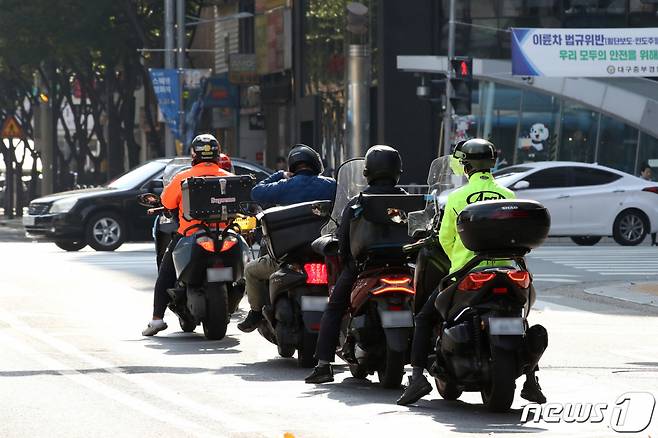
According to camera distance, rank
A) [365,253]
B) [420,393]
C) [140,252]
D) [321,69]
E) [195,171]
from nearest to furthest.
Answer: [420,393], [365,253], [195,171], [140,252], [321,69]

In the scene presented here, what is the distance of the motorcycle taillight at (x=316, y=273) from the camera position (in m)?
12.7

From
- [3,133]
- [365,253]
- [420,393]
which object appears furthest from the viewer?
[3,133]

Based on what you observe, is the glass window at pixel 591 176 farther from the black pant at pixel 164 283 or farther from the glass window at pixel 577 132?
the black pant at pixel 164 283

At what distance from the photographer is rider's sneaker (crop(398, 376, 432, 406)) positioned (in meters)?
10.6

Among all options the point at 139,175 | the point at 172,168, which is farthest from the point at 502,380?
the point at 139,175

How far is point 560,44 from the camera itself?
40531mm

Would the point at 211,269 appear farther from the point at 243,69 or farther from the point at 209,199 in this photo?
the point at 243,69

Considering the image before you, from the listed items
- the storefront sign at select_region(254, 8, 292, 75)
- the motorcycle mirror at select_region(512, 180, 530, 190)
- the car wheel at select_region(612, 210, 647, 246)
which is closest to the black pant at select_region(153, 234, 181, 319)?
the motorcycle mirror at select_region(512, 180, 530, 190)

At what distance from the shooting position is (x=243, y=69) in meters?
55.6

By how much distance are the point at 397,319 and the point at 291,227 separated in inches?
73.6

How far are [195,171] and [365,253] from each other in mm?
4176

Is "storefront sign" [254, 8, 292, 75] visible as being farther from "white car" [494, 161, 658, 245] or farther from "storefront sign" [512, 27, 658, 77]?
"white car" [494, 161, 658, 245]

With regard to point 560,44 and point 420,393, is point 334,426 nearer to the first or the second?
point 420,393

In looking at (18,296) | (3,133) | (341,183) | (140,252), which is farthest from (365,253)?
(3,133)
